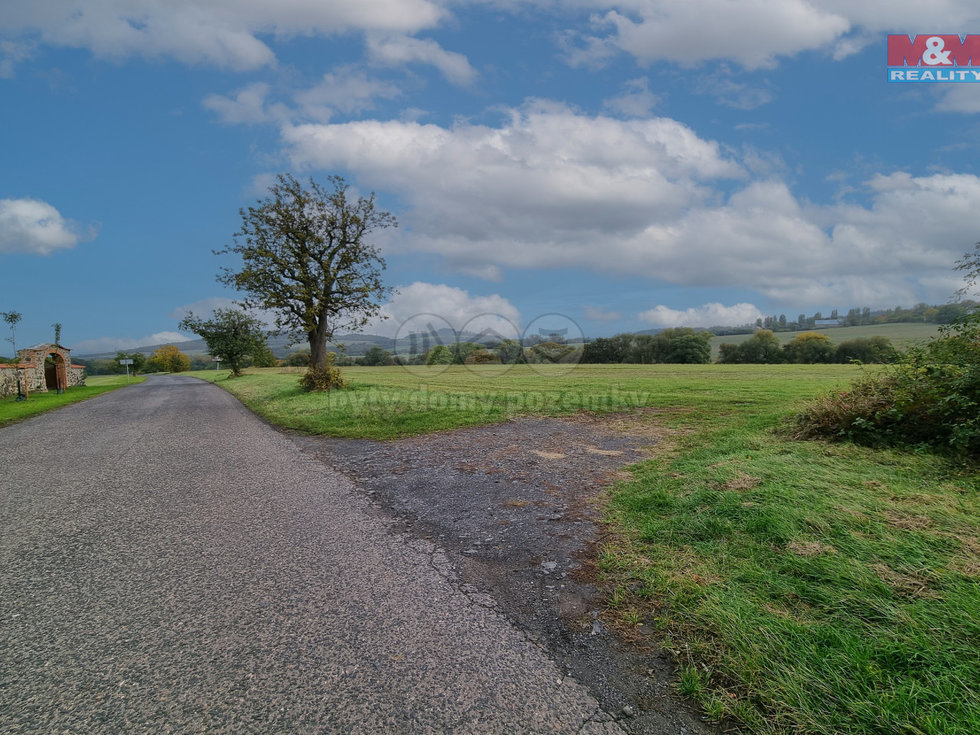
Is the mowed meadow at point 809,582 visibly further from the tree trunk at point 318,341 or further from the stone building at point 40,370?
the stone building at point 40,370

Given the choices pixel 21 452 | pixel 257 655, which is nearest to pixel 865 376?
pixel 257 655

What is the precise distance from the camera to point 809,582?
307cm

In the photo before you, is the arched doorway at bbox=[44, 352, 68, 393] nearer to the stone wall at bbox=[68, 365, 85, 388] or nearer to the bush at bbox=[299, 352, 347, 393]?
the stone wall at bbox=[68, 365, 85, 388]

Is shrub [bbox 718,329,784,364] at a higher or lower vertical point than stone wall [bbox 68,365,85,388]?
lower

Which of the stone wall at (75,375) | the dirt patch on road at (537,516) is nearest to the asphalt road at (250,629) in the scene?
the dirt patch on road at (537,516)

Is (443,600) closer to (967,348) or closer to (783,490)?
(783,490)

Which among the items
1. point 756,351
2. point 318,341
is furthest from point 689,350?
point 318,341

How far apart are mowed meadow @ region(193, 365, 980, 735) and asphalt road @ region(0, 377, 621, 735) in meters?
0.86

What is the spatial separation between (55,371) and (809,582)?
45254 mm

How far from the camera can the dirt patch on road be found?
2.51m

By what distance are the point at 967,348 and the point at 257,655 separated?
9.25 m

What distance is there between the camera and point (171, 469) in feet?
23.9

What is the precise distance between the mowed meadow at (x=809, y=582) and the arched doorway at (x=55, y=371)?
136 feet

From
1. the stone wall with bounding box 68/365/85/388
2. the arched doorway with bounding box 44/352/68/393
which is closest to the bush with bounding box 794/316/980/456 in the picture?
the arched doorway with bounding box 44/352/68/393
